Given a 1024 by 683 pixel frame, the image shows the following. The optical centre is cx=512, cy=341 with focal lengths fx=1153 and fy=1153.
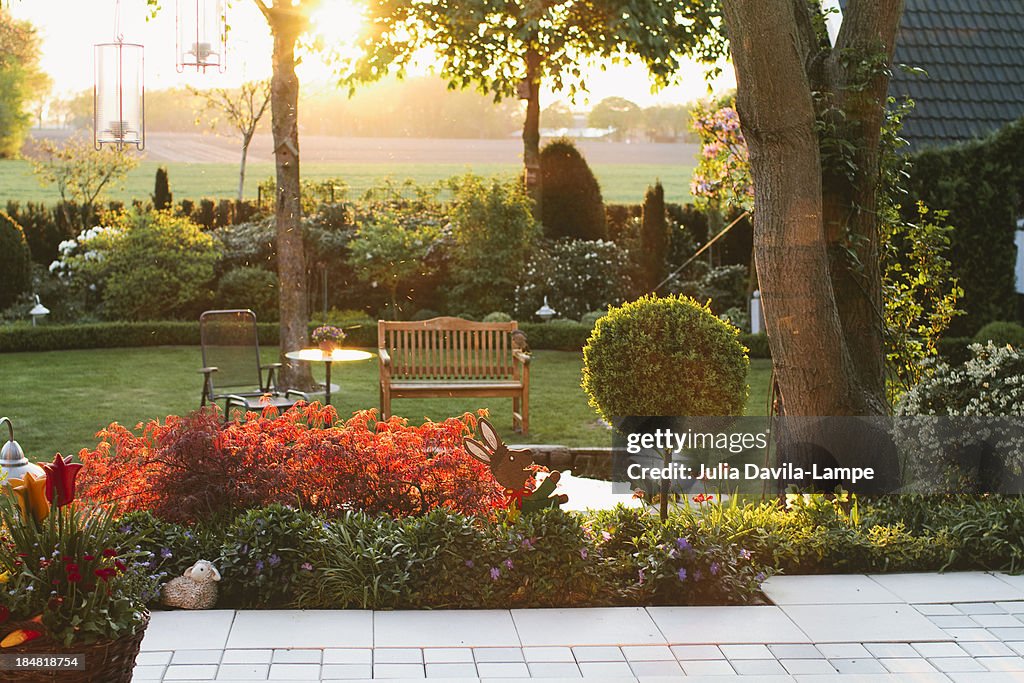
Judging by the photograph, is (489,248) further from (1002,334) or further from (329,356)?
(1002,334)

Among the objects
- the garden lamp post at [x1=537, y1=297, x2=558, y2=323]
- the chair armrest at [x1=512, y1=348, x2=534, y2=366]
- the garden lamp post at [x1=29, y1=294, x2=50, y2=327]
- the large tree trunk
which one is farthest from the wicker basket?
the garden lamp post at [x1=29, y1=294, x2=50, y2=327]

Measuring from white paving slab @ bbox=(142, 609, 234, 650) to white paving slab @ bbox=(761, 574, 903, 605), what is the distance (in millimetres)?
1954

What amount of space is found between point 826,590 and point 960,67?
28.2 feet

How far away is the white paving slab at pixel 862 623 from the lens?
3807 millimetres

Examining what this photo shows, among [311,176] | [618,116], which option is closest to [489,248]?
[311,176]

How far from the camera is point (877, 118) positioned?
5809mm

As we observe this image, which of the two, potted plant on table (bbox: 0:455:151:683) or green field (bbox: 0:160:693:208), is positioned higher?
green field (bbox: 0:160:693:208)

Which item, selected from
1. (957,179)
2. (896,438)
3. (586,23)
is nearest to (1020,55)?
(957,179)

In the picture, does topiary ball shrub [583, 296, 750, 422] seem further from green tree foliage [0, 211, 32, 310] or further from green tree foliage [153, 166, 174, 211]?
green tree foliage [153, 166, 174, 211]

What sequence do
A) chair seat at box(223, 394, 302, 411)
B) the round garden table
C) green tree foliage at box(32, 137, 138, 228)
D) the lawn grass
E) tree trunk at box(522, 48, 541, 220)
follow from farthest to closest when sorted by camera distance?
green tree foliage at box(32, 137, 138, 228)
tree trunk at box(522, 48, 541, 220)
the round garden table
the lawn grass
chair seat at box(223, 394, 302, 411)

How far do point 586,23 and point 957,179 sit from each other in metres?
3.94

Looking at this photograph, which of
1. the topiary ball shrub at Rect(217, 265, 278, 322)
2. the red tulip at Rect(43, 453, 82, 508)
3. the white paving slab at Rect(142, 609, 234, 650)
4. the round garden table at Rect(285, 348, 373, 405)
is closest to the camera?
the red tulip at Rect(43, 453, 82, 508)

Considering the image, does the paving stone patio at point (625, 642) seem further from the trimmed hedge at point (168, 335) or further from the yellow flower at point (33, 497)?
the trimmed hedge at point (168, 335)

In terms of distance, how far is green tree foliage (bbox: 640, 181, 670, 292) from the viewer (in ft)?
49.2
